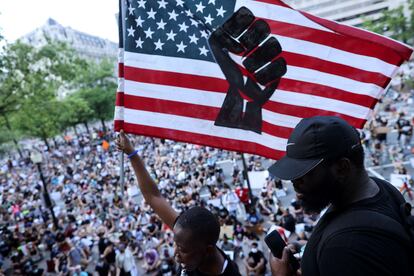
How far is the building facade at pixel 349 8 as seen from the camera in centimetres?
5797

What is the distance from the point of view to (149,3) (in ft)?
11.9

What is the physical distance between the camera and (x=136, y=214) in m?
14.2

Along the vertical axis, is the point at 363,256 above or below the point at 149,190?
above

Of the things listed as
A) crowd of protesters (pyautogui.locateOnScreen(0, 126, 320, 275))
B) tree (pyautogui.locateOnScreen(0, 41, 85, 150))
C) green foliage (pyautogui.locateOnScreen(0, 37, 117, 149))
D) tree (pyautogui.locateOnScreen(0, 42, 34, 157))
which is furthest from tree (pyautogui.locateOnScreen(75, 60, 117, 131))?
tree (pyautogui.locateOnScreen(0, 42, 34, 157))

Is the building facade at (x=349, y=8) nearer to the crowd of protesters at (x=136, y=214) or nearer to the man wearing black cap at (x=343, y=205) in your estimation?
the crowd of protesters at (x=136, y=214)

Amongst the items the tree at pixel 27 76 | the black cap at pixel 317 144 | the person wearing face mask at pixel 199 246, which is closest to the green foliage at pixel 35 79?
the tree at pixel 27 76

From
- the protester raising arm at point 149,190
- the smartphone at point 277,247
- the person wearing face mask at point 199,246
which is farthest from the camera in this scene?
the protester raising arm at point 149,190

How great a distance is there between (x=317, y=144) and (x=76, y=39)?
98792mm

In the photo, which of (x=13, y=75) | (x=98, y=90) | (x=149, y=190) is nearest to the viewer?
(x=149, y=190)

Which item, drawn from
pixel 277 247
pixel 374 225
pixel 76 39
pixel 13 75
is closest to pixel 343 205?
pixel 374 225

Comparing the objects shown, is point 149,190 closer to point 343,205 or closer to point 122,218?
point 343,205

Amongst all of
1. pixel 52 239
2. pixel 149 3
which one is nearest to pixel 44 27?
pixel 52 239

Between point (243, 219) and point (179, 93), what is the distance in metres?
9.54

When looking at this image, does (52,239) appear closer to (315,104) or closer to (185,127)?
(185,127)
